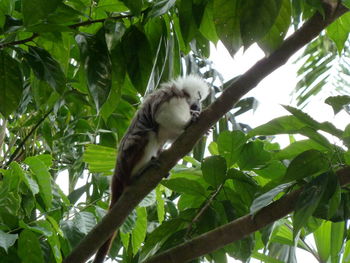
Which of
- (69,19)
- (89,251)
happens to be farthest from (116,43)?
(89,251)

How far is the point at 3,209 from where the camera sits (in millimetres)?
1585

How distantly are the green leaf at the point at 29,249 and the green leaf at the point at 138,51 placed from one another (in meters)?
0.51

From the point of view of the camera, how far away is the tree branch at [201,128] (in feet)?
3.53

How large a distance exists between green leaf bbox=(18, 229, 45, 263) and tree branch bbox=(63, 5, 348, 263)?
17 cm

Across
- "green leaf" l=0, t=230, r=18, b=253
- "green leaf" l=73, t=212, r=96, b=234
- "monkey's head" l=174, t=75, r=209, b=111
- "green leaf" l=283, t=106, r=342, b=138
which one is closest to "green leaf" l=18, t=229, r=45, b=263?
"green leaf" l=0, t=230, r=18, b=253

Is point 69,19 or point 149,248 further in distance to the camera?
point 149,248

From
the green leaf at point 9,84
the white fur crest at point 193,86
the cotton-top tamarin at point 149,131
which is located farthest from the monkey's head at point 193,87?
the green leaf at point 9,84

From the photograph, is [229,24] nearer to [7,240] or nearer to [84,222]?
[7,240]

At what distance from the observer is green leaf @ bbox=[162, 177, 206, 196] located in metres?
1.44

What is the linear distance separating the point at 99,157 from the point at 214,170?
0.70 m

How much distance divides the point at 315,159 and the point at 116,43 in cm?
52

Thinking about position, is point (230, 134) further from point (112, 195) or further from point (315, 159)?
point (112, 195)

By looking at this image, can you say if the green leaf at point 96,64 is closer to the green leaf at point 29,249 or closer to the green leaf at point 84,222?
the green leaf at point 29,249

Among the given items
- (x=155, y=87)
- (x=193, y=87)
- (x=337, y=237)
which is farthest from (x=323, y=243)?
(x=193, y=87)
